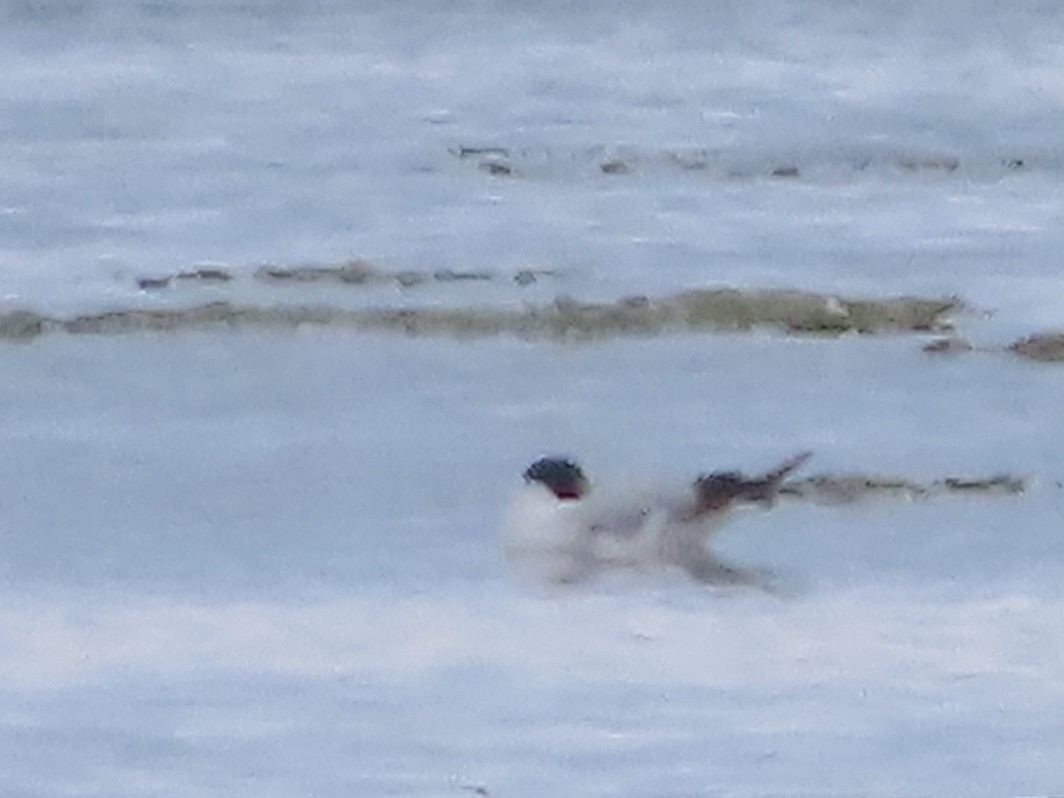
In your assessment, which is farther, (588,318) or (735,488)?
(588,318)

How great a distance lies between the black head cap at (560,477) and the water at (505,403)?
30mm

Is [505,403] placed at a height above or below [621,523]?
above

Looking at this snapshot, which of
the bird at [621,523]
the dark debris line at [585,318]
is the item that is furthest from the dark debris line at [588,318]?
the bird at [621,523]

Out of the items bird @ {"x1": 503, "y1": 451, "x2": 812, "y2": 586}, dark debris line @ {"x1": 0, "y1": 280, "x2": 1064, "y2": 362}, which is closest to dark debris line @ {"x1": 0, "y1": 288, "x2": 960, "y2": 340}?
dark debris line @ {"x1": 0, "y1": 280, "x2": 1064, "y2": 362}

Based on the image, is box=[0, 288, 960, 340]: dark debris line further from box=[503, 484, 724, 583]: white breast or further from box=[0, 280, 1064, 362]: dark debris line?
box=[503, 484, 724, 583]: white breast

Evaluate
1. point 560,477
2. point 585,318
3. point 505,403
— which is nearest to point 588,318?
point 585,318

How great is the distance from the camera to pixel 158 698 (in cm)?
224

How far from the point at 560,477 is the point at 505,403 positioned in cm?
13

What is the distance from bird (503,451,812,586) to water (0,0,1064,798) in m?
0.02

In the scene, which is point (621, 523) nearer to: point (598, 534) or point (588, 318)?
point (598, 534)

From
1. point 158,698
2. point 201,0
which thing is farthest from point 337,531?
point 201,0

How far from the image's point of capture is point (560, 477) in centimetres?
242

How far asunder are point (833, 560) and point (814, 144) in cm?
50

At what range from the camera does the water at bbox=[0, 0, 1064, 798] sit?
87.2 inches
